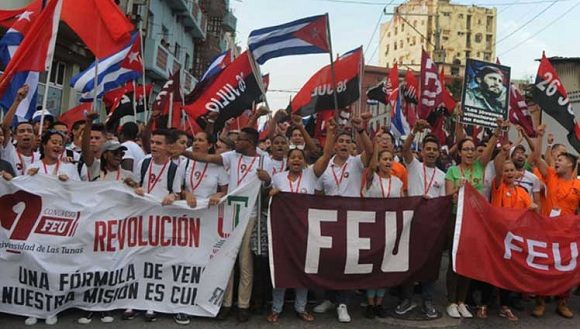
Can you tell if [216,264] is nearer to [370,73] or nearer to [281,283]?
[281,283]

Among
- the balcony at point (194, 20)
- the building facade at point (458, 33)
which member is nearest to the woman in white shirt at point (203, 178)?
the balcony at point (194, 20)

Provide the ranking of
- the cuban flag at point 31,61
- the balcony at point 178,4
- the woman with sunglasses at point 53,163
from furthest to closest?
the balcony at point 178,4 < the cuban flag at point 31,61 < the woman with sunglasses at point 53,163

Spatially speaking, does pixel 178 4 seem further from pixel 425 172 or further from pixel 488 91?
pixel 425 172

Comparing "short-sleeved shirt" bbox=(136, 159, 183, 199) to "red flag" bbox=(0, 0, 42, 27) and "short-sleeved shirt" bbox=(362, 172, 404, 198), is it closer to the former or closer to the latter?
"short-sleeved shirt" bbox=(362, 172, 404, 198)

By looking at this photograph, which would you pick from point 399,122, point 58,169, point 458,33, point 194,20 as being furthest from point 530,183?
point 458,33

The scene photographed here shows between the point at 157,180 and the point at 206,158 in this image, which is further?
the point at 206,158

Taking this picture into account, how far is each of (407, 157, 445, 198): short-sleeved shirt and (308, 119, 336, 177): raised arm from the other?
1.07 meters

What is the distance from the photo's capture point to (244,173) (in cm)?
520

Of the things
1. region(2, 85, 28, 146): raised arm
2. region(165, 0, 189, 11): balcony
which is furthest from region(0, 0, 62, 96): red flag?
region(165, 0, 189, 11): balcony

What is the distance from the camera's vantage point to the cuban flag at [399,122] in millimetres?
9462

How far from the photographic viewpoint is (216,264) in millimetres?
4988

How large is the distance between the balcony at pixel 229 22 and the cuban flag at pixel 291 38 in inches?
1477

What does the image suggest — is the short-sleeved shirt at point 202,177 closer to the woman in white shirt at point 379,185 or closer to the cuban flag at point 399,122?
the woman in white shirt at point 379,185

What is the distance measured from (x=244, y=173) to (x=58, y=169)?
178 centimetres
